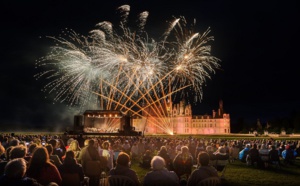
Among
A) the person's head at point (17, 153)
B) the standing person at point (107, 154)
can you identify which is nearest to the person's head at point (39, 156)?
the person's head at point (17, 153)

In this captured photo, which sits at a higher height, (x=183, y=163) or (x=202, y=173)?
(x=202, y=173)

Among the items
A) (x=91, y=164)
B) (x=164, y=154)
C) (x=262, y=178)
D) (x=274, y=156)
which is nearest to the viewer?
(x=91, y=164)

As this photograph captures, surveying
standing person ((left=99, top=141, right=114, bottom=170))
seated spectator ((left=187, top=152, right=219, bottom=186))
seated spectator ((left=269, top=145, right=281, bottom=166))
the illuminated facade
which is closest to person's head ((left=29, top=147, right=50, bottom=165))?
seated spectator ((left=187, top=152, right=219, bottom=186))

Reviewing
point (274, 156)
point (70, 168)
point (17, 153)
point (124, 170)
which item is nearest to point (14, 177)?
point (17, 153)

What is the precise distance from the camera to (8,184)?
427cm

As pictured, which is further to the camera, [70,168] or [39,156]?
[70,168]

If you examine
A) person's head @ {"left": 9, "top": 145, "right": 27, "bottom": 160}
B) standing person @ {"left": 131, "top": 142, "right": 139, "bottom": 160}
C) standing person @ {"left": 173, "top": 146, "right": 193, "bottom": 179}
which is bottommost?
standing person @ {"left": 131, "top": 142, "right": 139, "bottom": 160}

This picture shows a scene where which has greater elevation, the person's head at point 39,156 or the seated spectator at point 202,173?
the person's head at point 39,156

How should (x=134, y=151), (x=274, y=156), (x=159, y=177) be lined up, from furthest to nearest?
(x=134, y=151) < (x=274, y=156) < (x=159, y=177)

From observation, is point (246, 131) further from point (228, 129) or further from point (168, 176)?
point (168, 176)

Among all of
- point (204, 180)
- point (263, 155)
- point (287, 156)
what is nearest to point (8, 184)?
point (204, 180)

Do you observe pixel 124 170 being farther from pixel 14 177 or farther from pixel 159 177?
pixel 14 177

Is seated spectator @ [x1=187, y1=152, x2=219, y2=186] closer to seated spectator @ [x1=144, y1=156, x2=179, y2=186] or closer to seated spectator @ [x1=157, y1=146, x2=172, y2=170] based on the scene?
seated spectator @ [x1=144, y1=156, x2=179, y2=186]

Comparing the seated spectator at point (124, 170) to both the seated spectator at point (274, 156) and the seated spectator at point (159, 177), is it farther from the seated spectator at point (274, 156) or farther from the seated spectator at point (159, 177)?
the seated spectator at point (274, 156)
